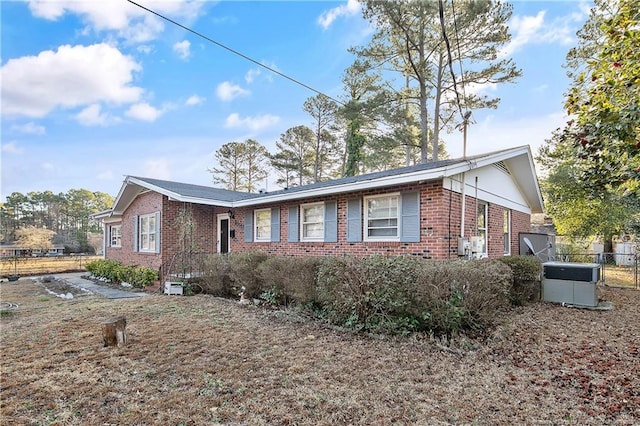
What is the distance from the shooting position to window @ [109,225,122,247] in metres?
16.4

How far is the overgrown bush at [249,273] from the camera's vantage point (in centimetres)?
787

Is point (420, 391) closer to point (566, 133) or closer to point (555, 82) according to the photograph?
point (566, 133)

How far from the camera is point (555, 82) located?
11523 millimetres

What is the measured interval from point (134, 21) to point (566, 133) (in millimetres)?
9244

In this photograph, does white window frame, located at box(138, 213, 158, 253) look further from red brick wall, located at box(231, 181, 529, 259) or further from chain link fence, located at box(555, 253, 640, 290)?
chain link fence, located at box(555, 253, 640, 290)

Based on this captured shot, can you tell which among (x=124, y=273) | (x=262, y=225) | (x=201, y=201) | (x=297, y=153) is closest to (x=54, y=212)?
(x=297, y=153)

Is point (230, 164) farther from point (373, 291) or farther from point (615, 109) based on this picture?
point (615, 109)

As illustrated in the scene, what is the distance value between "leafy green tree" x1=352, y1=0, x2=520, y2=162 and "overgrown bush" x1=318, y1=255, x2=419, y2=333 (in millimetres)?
11417

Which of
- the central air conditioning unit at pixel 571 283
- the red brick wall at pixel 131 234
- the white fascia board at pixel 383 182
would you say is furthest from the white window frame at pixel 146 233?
the central air conditioning unit at pixel 571 283

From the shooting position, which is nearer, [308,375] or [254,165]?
[308,375]

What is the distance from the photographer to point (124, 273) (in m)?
12.5

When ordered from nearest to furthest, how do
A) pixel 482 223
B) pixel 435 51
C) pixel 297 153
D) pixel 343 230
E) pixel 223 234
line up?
pixel 343 230, pixel 482 223, pixel 223 234, pixel 435 51, pixel 297 153

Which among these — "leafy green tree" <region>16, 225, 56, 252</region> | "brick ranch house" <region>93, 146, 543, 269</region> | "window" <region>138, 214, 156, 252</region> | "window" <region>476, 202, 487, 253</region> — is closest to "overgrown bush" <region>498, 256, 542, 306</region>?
"brick ranch house" <region>93, 146, 543, 269</region>

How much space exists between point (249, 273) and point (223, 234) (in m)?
5.89
